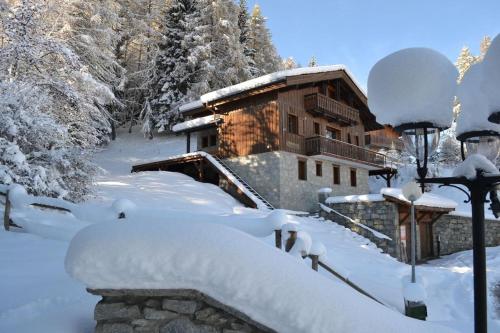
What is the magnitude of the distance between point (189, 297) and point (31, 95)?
31.6 feet

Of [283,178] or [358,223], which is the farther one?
[283,178]

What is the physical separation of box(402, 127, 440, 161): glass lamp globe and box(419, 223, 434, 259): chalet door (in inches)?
618

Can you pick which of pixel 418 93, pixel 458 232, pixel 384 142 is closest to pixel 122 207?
pixel 418 93

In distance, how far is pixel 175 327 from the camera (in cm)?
275

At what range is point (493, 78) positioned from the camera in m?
2.06

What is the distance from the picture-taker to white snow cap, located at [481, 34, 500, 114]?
6.70 feet

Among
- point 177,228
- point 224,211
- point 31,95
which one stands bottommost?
point 224,211

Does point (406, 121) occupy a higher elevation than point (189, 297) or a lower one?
higher

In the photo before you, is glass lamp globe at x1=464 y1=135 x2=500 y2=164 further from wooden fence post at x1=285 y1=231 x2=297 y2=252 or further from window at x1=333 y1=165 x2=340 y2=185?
window at x1=333 y1=165 x2=340 y2=185

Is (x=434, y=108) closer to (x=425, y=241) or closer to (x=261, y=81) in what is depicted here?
(x=261, y=81)

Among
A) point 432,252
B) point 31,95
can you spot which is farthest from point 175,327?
point 432,252

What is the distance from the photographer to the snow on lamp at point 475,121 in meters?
2.52

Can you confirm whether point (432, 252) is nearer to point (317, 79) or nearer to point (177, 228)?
point (317, 79)

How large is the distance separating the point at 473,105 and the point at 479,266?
1127 mm
